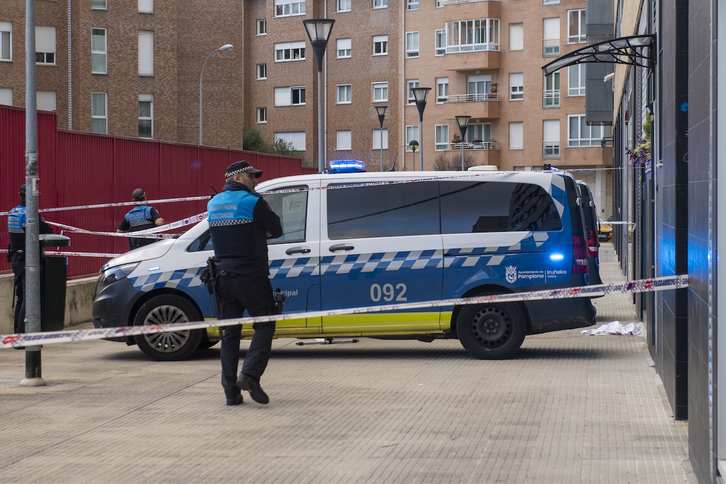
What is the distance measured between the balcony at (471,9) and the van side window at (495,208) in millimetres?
49234

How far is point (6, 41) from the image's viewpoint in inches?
1602

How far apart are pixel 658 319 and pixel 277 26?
58.5m

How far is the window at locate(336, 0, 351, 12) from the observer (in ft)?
204

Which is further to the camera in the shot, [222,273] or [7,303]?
[7,303]

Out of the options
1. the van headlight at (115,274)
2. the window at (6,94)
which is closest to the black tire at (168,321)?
the van headlight at (115,274)

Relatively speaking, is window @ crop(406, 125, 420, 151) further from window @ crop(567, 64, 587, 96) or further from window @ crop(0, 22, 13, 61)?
window @ crop(0, 22, 13, 61)

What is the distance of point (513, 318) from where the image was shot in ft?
31.1

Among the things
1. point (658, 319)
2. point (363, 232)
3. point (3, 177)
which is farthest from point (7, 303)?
point (658, 319)

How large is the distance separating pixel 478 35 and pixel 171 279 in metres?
50.2

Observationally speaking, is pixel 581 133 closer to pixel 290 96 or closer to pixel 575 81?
pixel 575 81

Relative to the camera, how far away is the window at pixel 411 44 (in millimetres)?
60062

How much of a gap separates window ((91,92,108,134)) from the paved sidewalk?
1304 inches

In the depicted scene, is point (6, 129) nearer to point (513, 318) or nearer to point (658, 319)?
point (513, 318)

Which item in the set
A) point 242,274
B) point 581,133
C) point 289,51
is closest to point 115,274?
point 242,274
